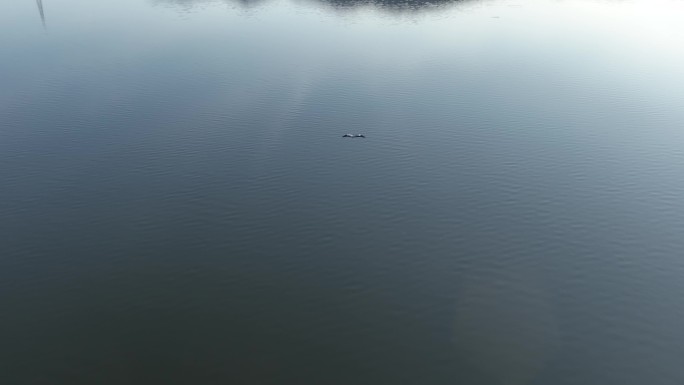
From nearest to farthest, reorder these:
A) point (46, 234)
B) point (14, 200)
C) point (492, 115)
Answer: point (46, 234)
point (14, 200)
point (492, 115)

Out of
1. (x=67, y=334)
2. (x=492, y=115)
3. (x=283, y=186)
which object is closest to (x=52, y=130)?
(x=283, y=186)

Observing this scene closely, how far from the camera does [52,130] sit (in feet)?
161

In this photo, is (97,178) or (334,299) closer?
(334,299)

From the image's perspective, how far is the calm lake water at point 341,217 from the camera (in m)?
25.8

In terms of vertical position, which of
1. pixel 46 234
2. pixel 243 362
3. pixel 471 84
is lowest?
pixel 243 362

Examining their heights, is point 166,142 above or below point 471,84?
below

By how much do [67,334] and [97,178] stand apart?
17.1 m

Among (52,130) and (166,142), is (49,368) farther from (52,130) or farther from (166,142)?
(52,130)

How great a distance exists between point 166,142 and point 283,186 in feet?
43.0

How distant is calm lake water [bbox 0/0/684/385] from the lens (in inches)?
1016

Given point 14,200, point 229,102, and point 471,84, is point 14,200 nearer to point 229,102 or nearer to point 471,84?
point 229,102

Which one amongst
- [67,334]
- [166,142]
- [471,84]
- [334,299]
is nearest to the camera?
[67,334]

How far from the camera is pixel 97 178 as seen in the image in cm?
4106

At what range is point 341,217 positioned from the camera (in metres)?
36.8
